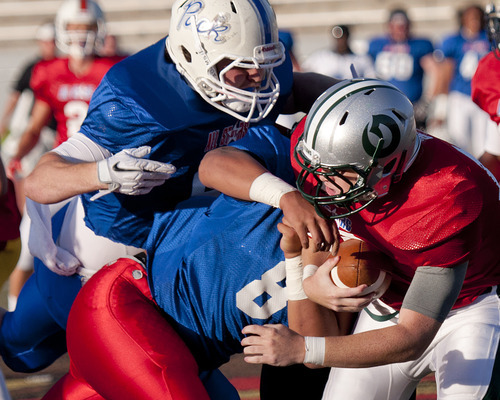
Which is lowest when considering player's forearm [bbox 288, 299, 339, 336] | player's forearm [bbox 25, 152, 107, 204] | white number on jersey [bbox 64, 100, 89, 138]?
white number on jersey [bbox 64, 100, 89, 138]

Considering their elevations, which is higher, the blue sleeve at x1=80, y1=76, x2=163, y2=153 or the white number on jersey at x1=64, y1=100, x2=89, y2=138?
the blue sleeve at x1=80, y1=76, x2=163, y2=153

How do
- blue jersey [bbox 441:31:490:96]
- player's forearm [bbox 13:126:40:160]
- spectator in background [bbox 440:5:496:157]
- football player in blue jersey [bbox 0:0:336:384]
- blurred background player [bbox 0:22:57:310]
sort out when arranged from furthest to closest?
blue jersey [bbox 441:31:490:96]
spectator in background [bbox 440:5:496:157]
blurred background player [bbox 0:22:57:310]
player's forearm [bbox 13:126:40:160]
football player in blue jersey [bbox 0:0:336:384]

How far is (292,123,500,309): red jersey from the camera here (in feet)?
7.84

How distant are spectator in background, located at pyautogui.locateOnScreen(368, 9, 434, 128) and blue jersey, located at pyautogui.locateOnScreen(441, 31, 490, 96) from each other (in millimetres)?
358

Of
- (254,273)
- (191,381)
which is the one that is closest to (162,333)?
(191,381)

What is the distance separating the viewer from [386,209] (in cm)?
250

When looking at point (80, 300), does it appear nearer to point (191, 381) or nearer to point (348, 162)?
point (191, 381)

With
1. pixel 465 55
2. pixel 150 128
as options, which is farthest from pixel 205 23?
pixel 465 55

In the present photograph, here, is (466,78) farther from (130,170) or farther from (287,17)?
(130,170)

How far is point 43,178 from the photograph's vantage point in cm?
292

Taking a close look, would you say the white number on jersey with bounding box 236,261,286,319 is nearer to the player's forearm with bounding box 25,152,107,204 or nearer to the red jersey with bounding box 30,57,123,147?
the player's forearm with bounding box 25,152,107,204

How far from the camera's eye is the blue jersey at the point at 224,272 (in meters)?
2.62

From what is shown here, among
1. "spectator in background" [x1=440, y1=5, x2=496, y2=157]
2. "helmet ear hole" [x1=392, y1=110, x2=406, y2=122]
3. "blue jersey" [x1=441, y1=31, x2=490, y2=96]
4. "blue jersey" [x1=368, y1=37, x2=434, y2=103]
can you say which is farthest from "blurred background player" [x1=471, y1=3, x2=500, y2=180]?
"blue jersey" [x1=368, y1=37, x2=434, y2=103]

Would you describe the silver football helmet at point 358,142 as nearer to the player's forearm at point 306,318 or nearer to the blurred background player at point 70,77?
the player's forearm at point 306,318
